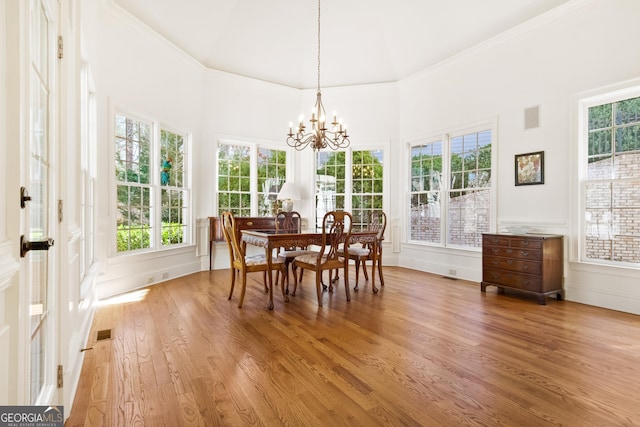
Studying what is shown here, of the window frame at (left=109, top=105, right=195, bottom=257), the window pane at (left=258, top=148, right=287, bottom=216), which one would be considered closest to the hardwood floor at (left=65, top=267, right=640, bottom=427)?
the window frame at (left=109, top=105, right=195, bottom=257)

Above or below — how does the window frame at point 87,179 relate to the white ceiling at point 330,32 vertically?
below

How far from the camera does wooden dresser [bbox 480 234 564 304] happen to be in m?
3.85

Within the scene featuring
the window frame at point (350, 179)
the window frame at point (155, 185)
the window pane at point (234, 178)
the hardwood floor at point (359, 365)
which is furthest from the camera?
the window frame at point (350, 179)

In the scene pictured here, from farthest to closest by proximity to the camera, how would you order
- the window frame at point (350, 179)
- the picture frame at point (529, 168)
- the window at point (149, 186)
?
the window frame at point (350, 179) < the window at point (149, 186) < the picture frame at point (529, 168)

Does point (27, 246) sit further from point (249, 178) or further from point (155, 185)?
point (249, 178)

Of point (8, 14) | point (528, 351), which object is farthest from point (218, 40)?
point (528, 351)

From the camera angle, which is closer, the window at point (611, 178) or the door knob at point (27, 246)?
the door knob at point (27, 246)

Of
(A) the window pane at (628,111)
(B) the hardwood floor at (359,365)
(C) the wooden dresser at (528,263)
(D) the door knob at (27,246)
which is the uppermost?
(A) the window pane at (628,111)

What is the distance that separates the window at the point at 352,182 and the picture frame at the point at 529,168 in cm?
247

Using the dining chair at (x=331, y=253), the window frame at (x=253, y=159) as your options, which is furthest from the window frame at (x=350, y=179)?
the dining chair at (x=331, y=253)

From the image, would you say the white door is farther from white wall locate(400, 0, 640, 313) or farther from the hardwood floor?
white wall locate(400, 0, 640, 313)

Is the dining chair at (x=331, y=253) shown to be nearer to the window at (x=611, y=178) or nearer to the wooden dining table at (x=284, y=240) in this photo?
the wooden dining table at (x=284, y=240)

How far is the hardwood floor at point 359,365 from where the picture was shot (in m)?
1.75

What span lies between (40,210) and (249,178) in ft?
16.2
